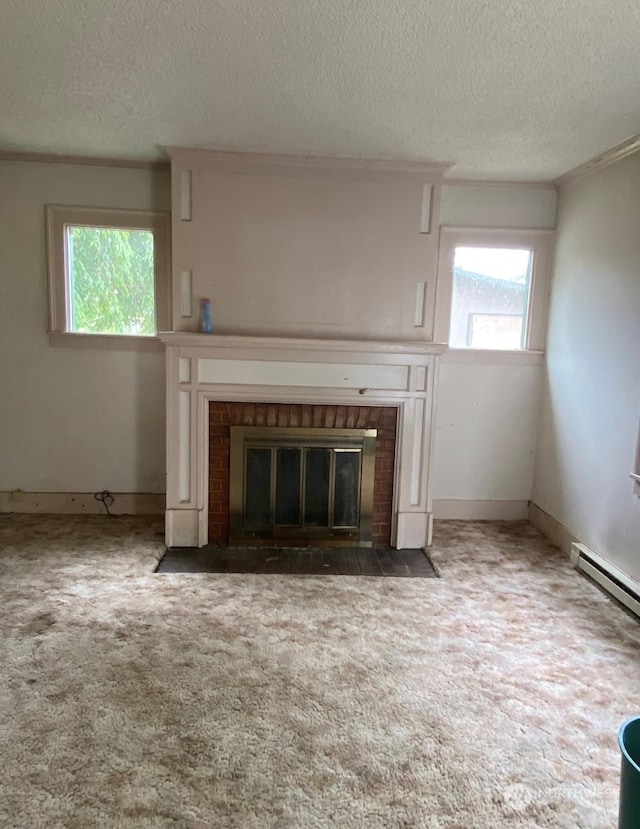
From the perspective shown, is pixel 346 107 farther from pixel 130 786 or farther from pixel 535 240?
pixel 130 786

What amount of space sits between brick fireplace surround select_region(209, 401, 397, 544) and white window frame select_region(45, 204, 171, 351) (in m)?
0.84

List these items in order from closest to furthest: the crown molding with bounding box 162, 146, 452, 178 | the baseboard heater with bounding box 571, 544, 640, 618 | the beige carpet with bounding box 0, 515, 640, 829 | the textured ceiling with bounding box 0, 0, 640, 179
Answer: the beige carpet with bounding box 0, 515, 640, 829
the textured ceiling with bounding box 0, 0, 640, 179
the baseboard heater with bounding box 571, 544, 640, 618
the crown molding with bounding box 162, 146, 452, 178

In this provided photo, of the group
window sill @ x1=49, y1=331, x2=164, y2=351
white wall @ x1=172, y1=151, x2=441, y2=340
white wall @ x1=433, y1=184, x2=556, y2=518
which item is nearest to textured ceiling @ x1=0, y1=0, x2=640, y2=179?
white wall @ x1=172, y1=151, x2=441, y2=340

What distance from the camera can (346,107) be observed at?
2705 millimetres

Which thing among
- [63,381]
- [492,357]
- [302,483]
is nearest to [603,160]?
[492,357]

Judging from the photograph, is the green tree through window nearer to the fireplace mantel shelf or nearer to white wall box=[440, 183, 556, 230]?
the fireplace mantel shelf

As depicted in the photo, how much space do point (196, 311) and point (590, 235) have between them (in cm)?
249

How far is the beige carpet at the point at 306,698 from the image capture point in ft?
5.59

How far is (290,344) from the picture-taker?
3.53m

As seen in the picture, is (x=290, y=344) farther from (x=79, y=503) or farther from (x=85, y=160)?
(x=79, y=503)

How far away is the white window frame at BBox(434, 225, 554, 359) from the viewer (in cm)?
405

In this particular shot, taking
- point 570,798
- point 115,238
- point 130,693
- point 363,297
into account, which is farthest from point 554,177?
point 130,693

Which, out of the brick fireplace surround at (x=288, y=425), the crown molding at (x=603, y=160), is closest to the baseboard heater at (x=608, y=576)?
the brick fireplace surround at (x=288, y=425)

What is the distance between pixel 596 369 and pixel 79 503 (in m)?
3.55
